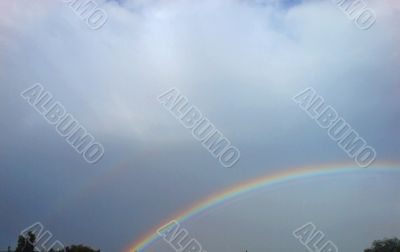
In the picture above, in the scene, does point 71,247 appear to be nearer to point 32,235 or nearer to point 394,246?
point 32,235

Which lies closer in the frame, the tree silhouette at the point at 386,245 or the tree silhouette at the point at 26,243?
the tree silhouette at the point at 26,243

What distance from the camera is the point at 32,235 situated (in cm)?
8306

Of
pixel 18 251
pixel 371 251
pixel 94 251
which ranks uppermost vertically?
pixel 371 251

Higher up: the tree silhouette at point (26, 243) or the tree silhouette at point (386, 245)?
the tree silhouette at point (386, 245)

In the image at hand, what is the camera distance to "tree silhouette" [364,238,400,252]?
4975 inches

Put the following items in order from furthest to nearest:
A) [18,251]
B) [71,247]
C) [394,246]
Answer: [394,246] < [71,247] < [18,251]

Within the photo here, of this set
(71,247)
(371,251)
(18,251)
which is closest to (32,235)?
(18,251)

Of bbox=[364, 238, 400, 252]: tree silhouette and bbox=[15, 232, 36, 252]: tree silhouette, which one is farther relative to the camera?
bbox=[364, 238, 400, 252]: tree silhouette

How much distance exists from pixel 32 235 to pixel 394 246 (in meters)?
95.3

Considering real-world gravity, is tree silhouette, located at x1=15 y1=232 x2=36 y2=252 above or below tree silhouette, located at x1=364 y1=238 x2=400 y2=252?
below

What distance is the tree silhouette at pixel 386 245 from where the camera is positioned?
126375 mm

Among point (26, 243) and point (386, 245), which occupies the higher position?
point (386, 245)

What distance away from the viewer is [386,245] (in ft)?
425

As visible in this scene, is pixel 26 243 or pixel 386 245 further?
pixel 386 245
